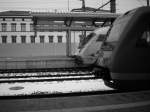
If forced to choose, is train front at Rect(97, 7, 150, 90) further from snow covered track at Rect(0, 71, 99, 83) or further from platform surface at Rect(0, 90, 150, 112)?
snow covered track at Rect(0, 71, 99, 83)

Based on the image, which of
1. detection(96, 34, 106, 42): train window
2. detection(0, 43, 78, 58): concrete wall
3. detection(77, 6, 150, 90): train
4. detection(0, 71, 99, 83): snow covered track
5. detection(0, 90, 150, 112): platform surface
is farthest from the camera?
detection(0, 43, 78, 58): concrete wall

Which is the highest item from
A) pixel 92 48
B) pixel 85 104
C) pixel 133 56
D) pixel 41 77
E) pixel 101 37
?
pixel 101 37

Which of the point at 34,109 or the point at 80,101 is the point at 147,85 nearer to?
the point at 80,101

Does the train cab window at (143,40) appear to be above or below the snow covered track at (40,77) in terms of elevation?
above

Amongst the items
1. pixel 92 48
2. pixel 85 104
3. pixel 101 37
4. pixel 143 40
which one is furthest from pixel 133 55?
pixel 92 48

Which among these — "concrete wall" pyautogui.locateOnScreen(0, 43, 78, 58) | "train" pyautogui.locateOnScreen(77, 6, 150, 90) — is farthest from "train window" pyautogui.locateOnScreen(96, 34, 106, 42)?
"concrete wall" pyautogui.locateOnScreen(0, 43, 78, 58)

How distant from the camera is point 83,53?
44.1 feet

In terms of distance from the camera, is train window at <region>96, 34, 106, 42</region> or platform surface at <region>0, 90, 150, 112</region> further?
train window at <region>96, 34, 106, 42</region>

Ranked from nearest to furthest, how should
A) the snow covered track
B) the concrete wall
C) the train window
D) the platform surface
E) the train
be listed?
the platform surface, the train, the snow covered track, the train window, the concrete wall

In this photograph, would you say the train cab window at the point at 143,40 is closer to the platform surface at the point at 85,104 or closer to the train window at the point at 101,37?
the platform surface at the point at 85,104

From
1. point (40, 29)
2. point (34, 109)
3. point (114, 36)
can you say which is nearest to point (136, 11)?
point (114, 36)

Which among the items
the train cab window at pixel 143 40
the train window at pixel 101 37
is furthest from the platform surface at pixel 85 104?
the train window at pixel 101 37

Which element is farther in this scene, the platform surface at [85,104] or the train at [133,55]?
the train at [133,55]

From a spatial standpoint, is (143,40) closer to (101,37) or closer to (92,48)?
(101,37)
